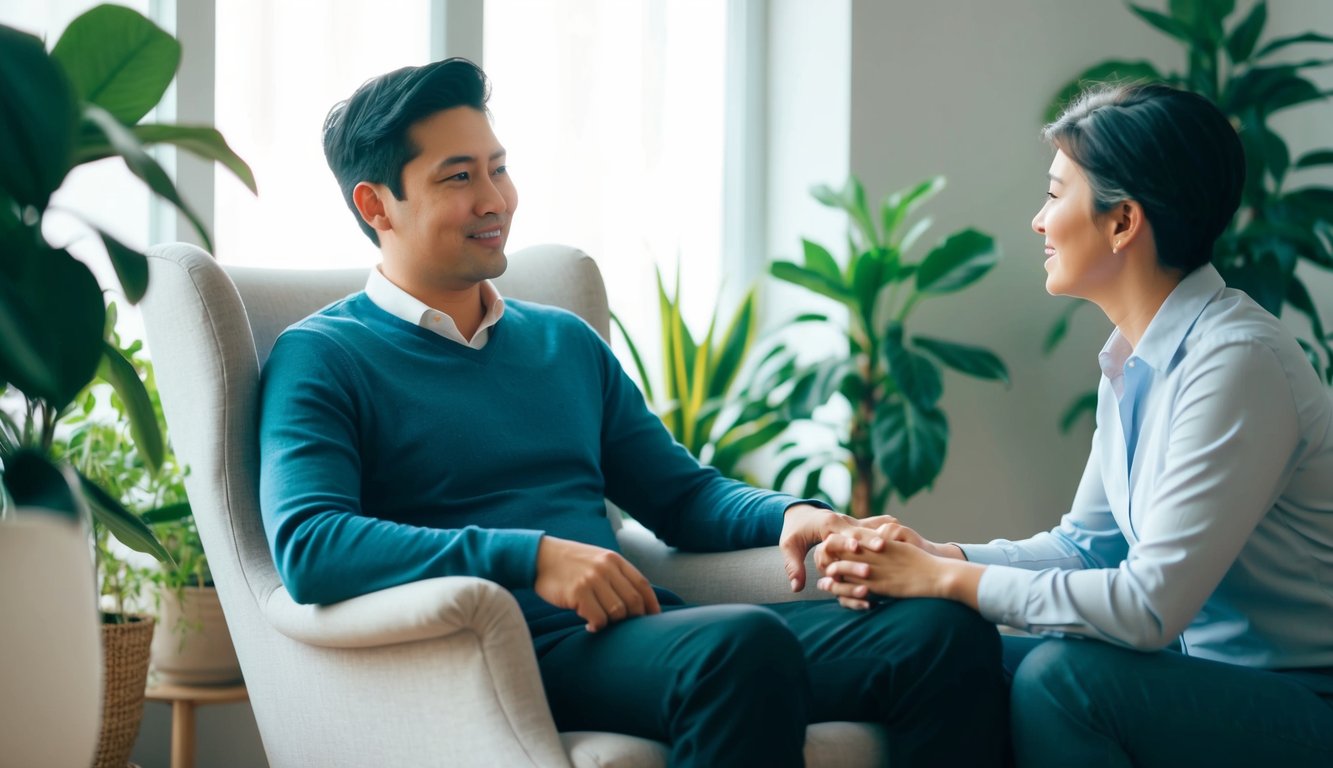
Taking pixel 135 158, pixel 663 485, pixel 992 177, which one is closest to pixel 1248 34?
pixel 992 177

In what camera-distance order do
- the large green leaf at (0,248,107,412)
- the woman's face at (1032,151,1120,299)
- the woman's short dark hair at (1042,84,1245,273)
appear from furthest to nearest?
the woman's face at (1032,151,1120,299), the woman's short dark hair at (1042,84,1245,273), the large green leaf at (0,248,107,412)

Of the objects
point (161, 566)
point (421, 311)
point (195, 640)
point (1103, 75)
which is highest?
point (1103, 75)

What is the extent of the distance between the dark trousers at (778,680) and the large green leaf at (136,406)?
21.3 inches

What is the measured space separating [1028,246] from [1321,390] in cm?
217

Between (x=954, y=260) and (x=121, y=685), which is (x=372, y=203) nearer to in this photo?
(x=121, y=685)

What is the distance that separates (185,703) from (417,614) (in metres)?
0.97

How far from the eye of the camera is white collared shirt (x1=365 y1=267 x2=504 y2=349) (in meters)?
1.92

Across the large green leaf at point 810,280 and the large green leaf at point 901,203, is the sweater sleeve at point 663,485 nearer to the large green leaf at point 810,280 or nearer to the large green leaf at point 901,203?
the large green leaf at point 810,280

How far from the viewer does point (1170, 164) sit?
5.41ft

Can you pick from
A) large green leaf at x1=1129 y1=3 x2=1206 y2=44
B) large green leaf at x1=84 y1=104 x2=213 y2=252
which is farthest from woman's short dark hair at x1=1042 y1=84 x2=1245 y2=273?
large green leaf at x1=1129 y1=3 x2=1206 y2=44

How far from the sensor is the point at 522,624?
4.85 feet

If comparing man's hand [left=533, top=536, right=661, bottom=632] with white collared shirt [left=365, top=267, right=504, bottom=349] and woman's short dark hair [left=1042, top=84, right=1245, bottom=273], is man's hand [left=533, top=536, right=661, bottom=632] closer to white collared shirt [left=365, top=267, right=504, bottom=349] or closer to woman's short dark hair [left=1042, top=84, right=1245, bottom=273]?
white collared shirt [left=365, top=267, right=504, bottom=349]

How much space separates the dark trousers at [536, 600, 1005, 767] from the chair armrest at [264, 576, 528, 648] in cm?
17

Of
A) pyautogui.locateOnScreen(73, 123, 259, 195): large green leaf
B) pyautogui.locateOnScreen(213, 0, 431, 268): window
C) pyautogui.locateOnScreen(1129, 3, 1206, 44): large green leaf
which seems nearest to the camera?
pyautogui.locateOnScreen(73, 123, 259, 195): large green leaf
